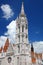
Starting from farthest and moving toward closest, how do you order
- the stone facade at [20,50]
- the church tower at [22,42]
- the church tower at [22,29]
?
the church tower at [22,29], the stone facade at [20,50], the church tower at [22,42]

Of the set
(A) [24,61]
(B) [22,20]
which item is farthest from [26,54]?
(B) [22,20]

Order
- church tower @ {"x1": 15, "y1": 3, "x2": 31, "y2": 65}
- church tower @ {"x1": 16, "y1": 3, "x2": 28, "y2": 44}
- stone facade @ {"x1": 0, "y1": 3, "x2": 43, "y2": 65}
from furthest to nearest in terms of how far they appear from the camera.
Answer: church tower @ {"x1": 16, "y1": 3, "x2": 28, "y2": 44}, stone facade @ {"x1": 0, "y1": 3, "x2": 43, "y2": 65}, church tower @ {"x1": 15, "y1": 3, "x2": 31, "y2": 65}

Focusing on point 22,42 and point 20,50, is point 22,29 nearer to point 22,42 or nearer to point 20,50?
point 22,42

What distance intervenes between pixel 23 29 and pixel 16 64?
1266cm

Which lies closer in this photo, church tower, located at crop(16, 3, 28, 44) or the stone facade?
the stone facade

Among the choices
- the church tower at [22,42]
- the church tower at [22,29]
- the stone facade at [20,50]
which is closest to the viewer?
the church tower at [22,42]

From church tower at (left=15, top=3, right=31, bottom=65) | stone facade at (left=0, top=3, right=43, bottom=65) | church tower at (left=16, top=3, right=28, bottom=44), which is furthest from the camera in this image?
church tower at (left=16, top=3, right=28, bottom=44)

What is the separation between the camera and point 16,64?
73.6 meters

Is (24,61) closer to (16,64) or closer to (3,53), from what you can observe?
(16,64)

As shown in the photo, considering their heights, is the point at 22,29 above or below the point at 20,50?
above

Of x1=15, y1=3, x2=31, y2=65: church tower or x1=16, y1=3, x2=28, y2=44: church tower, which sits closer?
x1=15, y1=3, x2=31, y2=65: church tower

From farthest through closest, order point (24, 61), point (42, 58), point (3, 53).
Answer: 1. point (42, 58)
2. point (3, 53)
3. point (24, 61)

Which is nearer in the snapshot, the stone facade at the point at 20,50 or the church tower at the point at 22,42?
the church tower at the point at 22,42

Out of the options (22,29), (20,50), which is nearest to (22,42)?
(20,50)
